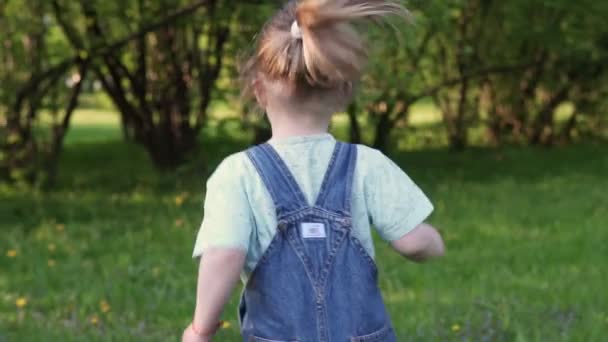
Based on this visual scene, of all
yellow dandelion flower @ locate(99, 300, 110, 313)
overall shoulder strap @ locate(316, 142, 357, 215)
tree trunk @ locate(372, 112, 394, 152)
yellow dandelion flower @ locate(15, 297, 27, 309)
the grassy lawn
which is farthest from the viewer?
tree trunk @ locate(372, 112, 394, 152)

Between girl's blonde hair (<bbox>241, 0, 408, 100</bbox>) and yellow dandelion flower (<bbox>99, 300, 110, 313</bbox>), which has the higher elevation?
girl's blonde hair (<bbox>241, 0, 408, 100</bbox>)

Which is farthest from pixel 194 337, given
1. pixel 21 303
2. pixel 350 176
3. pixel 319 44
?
pixel 21 303

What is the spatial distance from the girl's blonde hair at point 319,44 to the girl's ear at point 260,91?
1.2 inches

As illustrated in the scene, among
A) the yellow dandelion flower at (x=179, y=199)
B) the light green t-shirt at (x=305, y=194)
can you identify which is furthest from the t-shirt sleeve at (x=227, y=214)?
the yellow dandelion flower at (x=179, y=199)

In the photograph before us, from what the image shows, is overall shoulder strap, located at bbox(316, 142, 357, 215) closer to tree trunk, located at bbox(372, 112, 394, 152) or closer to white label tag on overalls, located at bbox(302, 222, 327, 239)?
white label tag on overalls, located at bbox(302, 222, 327, 239)

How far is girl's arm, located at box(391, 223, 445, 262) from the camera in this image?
8.17ft

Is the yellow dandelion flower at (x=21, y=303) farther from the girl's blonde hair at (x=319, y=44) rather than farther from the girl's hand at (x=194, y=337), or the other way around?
the girl's blonde hair at (x=319, y=44)

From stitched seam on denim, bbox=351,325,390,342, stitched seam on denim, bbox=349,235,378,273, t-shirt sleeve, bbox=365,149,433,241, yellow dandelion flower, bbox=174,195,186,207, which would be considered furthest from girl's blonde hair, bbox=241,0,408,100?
yellow dandelion flower, bbox=174,195,186,207

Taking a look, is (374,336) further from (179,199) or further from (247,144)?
(247,144)

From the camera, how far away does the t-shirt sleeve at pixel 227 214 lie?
236 cm

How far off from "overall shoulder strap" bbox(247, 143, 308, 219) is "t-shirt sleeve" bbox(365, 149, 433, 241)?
0.18m

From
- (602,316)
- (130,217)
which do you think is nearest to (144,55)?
(130,217)

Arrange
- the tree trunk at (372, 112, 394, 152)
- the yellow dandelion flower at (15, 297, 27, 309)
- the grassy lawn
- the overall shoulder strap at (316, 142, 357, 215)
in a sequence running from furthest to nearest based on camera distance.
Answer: the tree trunk at (372, 112, 394, 152) < the yellow dandelion flower at (15, 297, 27, 309) < the grassy lawn < the overall shoulder strap at (316, 142, 357, 215)

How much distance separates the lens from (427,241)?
98.6 inches
